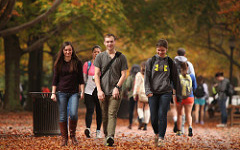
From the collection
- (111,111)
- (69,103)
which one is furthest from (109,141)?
(69,103)

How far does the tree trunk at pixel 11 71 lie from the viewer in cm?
2136

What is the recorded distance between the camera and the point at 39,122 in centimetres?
1050

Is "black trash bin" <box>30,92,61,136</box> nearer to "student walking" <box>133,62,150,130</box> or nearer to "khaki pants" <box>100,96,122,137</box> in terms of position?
"khaki pants" <box>100,96,122,137</box>

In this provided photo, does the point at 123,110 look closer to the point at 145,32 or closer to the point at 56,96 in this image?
the point at 145,32

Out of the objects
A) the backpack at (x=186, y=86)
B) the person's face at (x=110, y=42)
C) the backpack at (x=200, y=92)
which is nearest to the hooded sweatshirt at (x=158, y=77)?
the person's face at (x=110, y=42)

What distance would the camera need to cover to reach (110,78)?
8203 mm

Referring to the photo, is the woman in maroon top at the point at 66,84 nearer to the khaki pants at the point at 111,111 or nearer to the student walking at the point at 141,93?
the khaki pants at the point at 111,111

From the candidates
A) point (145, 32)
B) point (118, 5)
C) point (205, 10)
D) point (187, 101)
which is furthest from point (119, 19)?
point (187, 101)

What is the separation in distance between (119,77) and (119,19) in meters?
11.5

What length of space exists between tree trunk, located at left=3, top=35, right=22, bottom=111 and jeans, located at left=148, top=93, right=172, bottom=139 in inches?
550

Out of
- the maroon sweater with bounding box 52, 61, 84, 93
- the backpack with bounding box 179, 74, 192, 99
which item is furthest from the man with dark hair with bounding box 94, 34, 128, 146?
the backpack with bounding box 179, 74, 192, 99

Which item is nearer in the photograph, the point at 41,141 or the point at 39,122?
the point at 41,141

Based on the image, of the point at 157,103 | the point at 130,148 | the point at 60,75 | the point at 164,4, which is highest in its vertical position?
the point at 164,4

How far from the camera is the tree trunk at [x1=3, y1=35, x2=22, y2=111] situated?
21359 mm
